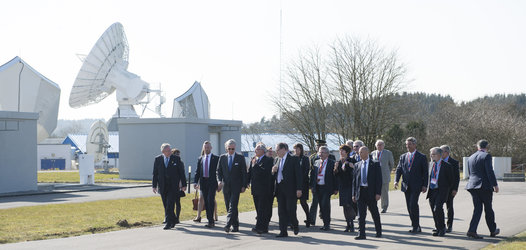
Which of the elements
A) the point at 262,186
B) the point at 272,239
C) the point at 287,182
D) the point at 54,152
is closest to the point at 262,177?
the point at 262,186

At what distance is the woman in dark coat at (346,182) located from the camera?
1171 centimetres

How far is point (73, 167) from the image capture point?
73.6 metres

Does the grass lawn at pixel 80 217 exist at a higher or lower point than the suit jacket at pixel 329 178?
lower

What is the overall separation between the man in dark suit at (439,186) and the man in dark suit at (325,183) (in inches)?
71.9

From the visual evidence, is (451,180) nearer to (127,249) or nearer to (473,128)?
(127,249)

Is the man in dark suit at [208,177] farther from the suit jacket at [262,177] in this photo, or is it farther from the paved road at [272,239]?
the suit jacket at [262,177]

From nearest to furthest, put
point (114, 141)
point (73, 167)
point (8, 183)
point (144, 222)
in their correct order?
point (144, 222)
point (8, 183)
point (73, 167)
point (114, 141)

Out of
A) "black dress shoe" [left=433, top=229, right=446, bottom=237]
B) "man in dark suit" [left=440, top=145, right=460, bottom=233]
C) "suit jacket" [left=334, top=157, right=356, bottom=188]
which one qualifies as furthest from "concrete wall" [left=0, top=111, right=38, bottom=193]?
"black dress shoe" [left=433, top=229, right=446, bottom=237]

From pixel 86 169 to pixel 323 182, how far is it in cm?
1960

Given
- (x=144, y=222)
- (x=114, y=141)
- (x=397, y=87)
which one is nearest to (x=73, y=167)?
(x=114, y=141)

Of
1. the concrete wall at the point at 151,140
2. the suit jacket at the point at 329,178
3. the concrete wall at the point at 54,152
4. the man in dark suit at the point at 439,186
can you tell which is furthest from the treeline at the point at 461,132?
the concrete wall at the point at 54,152

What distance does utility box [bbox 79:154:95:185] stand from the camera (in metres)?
29.4

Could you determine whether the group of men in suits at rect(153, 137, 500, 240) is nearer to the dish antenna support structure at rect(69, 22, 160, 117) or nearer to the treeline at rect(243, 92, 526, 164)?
the treeline at rect(243, 92, 526, 164)

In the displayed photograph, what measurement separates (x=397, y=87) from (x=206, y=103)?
2164cm
